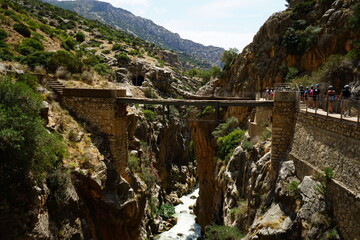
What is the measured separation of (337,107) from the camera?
1181 centimetres

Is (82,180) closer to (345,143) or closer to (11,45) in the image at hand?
(345,143)

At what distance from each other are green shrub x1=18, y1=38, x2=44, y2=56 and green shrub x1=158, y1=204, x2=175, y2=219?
24.9 m

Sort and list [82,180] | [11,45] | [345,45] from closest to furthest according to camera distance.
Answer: [82,180] < [345,45] < [11,45]

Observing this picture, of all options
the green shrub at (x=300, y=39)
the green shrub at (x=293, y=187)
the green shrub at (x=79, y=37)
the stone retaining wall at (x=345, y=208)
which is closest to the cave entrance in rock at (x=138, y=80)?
the green shrub at (x=79, y=37)

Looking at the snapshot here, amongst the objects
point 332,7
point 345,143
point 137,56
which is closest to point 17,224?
point 345,143

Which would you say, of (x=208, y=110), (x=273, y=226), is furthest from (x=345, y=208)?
(x=208, y=110)

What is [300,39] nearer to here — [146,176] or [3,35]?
[146,176]

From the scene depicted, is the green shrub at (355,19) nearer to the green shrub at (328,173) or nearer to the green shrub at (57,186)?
the green shrub at (328,173)

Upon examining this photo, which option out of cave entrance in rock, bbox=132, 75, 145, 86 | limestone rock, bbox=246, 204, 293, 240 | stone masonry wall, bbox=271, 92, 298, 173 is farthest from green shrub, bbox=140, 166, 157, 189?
cave entrance in rock, bbox=132, 75, 145, 86

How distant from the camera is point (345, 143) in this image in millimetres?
9766

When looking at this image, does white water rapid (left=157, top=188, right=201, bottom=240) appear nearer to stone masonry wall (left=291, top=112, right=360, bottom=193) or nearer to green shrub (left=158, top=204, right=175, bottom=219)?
green shrub (left=158, top=204, right=175, bottom=219)

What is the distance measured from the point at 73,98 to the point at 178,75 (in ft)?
165

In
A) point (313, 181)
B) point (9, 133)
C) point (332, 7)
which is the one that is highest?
point (332, 7)

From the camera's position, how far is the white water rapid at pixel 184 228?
31.6m
